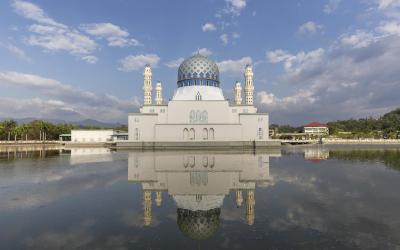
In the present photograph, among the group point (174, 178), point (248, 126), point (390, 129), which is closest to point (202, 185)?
point (174, 178)

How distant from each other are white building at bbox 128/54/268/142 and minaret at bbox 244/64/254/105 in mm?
3011

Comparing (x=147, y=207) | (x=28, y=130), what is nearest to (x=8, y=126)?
(x=28, y=130)

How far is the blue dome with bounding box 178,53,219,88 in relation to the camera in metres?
46.4

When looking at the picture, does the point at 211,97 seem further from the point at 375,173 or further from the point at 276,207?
the point at 276,207

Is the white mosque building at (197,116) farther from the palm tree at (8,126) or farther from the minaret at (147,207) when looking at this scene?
the palm tree at (8,126)

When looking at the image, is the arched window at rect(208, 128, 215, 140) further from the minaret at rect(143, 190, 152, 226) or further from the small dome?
the small dome

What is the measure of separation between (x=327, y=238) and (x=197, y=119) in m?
37.6

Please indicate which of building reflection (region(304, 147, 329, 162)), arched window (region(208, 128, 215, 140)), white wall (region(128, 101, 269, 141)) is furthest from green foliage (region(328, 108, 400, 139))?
arched window (region(208, 128, 215, 140))

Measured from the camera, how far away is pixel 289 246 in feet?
20.0

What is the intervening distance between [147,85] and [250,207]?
42.3 m

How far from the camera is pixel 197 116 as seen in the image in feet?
144

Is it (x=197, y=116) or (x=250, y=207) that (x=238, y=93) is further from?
(x=250, y=207)

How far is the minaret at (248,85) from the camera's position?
50.2m

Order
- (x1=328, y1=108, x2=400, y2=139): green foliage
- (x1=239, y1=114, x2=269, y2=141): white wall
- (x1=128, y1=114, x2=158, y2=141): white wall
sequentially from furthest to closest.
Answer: (x1=328, y1=108, x2=400, y2=139): green foliage
(x1=239, y1=114, x2=269, y2=141): white wall
(x1=128, y1=114, x2=158, y2=141): white wall
